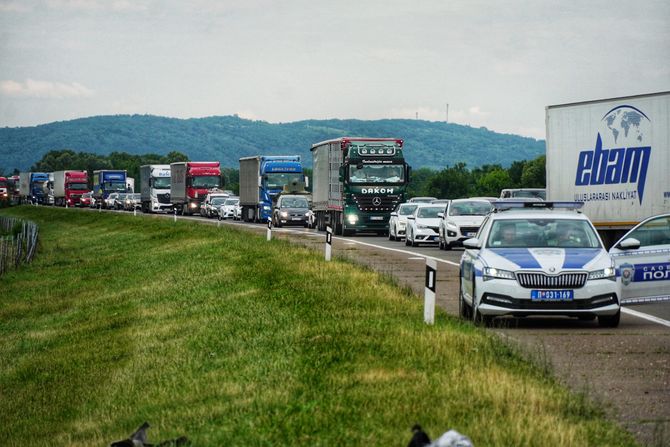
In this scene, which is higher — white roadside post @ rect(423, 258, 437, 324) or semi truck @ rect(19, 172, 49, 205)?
white roadside post @ rect(423, 258, 437, 324)

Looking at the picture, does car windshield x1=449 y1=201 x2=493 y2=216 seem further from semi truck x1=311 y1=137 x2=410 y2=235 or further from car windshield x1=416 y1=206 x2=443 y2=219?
semi truck x1=311 y1=137 x2=410 y2=235

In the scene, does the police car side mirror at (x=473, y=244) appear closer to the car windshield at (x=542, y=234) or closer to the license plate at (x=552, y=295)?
the car windshield at (x=542, y=234)

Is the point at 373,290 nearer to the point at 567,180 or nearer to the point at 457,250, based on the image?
the point at 567,180

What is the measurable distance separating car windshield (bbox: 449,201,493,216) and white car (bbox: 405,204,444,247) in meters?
2.37

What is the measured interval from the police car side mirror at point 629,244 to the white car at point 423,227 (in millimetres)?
24492

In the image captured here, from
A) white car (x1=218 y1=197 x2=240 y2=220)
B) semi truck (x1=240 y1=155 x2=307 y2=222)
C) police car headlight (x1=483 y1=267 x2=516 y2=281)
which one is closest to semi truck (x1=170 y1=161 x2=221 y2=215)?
white car (x1=218 y1=197 x2=240 y2=220)

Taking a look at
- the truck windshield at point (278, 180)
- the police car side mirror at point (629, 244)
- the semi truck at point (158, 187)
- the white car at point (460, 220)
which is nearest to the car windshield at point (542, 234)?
the police car side mirror at point (629, 244)

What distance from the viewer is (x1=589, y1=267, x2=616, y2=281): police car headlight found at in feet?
51.5

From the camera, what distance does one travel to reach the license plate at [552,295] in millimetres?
15633

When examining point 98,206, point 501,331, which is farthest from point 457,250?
point 98,206

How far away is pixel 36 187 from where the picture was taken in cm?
14775

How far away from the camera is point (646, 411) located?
9.88 metres

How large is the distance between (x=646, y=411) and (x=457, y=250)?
28817 millimetres

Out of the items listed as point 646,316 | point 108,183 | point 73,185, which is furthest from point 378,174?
point 73,185
